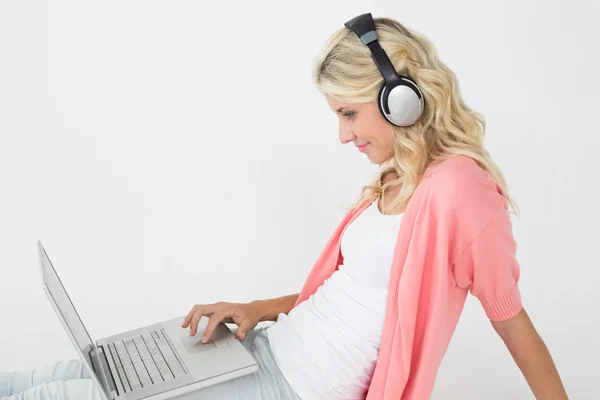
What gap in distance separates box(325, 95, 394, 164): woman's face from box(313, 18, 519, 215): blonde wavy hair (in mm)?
19

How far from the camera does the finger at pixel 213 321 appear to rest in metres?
1.72

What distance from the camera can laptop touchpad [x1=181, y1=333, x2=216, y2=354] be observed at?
170 centimetres

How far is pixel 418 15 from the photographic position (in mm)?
3111

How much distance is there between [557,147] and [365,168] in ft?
2.65

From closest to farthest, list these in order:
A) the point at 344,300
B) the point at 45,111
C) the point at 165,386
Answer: the point at 165,386 → the point at 344,300 → the point at 45,111

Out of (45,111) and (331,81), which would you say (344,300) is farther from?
(45,111)

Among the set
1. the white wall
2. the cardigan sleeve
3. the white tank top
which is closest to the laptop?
the white tank top

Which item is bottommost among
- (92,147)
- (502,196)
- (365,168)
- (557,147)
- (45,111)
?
(557,147)

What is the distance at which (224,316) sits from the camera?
1.76m

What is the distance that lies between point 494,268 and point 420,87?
1.37 ft

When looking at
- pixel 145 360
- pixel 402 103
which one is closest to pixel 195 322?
pixel 145 360

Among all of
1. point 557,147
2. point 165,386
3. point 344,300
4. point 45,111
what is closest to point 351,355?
point 344,300

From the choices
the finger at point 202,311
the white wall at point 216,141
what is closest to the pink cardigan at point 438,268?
the finger at point 202,311

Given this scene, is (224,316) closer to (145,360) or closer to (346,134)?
(145,360)
